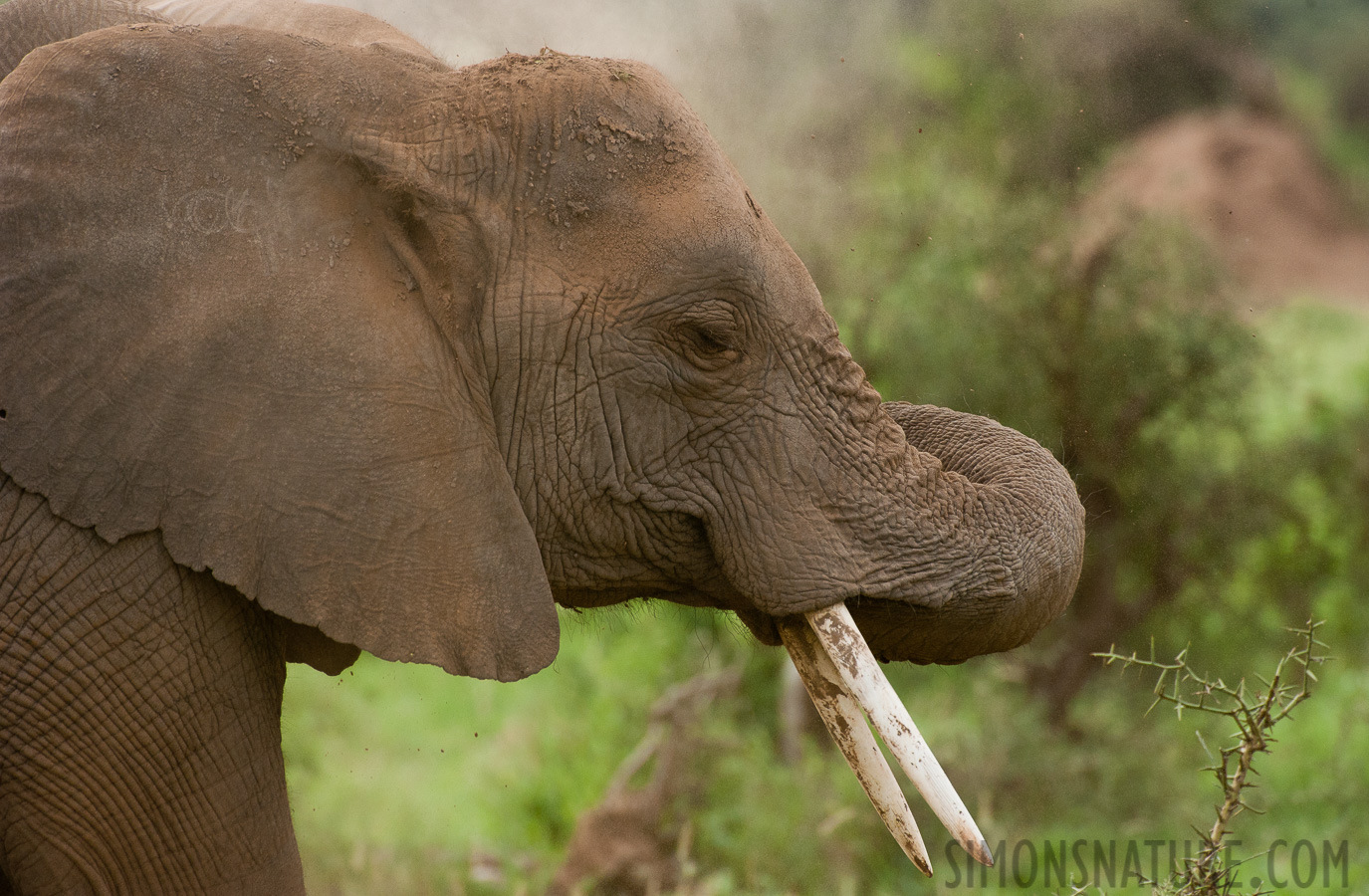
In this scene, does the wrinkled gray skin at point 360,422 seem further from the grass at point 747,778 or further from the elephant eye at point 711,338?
the grass at point 747,778

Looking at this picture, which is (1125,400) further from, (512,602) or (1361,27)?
(1361,27)

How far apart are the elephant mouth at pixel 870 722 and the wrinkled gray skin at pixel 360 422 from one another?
97 millimetres

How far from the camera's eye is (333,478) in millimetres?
2879

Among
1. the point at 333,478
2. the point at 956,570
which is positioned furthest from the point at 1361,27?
the point at 333,478

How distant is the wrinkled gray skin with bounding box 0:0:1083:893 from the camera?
279 centimetres

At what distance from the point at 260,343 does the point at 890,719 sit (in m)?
1.45

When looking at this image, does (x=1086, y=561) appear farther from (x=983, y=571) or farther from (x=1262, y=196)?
(x=1262, y=196)

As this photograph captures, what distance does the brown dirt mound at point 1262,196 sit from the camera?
389 inches

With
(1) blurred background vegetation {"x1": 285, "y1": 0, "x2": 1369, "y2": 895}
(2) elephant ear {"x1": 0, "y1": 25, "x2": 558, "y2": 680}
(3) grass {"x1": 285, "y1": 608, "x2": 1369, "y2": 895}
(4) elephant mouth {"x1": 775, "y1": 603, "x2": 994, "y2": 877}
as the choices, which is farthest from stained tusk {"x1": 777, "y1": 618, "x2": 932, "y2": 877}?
(1) blurred background vegetation {"x1": 285, "y1": 0, "x2": 1369, "y2": 895}

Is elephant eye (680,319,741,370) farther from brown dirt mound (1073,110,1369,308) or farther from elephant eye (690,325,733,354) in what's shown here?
brown dirt mound (1073,110,1369,308)

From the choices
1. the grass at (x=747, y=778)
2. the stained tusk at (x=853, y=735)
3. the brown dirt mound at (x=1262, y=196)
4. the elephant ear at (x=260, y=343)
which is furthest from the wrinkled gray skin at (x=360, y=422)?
the brown dirt mound at (x=1262, y=196)

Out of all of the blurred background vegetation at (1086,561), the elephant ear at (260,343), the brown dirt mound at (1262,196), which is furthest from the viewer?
the brown dirt mound at (1262,196)

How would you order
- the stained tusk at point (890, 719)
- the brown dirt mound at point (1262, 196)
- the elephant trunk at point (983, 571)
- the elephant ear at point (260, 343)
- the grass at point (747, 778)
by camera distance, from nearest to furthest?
1. the elephant ear at point (260, 343)
2. the stained tusk at point (890, 719)
3. the elephant trunk at point (983, 571)
4. the grass at point (747, 778)
5. the brown dirt mound at point (1262, 196)

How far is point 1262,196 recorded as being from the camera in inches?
473
